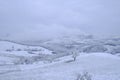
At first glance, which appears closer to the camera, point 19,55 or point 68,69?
point 68,69

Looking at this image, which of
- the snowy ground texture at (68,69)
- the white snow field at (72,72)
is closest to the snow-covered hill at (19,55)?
the snowy ground texture at (68,69)

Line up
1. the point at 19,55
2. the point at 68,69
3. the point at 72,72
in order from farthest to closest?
1. the point at 19,55
2. the point at 68,69
3. the point at 72,72

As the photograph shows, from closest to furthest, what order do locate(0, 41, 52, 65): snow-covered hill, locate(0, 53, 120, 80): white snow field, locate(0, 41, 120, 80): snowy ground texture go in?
locate(0, 53, 120, 80): white snow field, locate(0, 41, 120, 80): snowy ground texture, locate(0, 41, 52, 65): snow-covered hill

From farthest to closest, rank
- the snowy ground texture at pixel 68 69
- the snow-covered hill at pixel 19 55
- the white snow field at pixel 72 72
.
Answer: the snow-covered hill at pixel 19 55
the snowy ground texture at pixel 68 69
the white snow field at pixel 72 72

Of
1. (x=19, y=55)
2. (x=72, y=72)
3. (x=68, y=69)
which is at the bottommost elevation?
(x=72, y=72)

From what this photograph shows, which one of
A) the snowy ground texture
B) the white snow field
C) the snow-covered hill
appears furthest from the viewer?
the snow-covered hill

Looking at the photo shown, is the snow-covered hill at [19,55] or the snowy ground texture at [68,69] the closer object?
the snowy ground texture at [68,69]

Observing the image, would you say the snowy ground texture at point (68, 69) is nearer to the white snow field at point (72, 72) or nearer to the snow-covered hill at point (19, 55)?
the white snow field at point (72, 72)

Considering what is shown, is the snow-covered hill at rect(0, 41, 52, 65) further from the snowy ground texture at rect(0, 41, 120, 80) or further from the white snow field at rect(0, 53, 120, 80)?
the white snow field at rect(0, 53, 120, 80)

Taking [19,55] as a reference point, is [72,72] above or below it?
below

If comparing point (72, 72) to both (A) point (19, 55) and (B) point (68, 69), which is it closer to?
(B) point (68, 69)

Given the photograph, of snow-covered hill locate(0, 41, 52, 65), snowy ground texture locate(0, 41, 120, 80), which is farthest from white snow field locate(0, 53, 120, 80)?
snow-covered hill locate(0, 41, 52, 65)

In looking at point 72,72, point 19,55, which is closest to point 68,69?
point 72,72

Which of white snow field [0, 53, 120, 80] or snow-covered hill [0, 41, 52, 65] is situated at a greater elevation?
snow-covered hill [0, 41, 52, 65]
